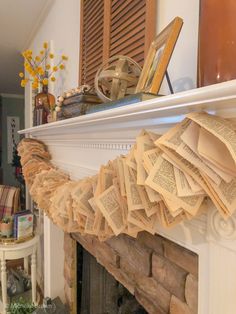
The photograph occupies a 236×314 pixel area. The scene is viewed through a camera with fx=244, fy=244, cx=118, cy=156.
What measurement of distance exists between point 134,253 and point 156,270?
115 mm

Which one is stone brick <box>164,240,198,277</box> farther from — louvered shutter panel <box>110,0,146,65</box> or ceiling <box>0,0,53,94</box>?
ceiling <box>0,0,53,94</box>

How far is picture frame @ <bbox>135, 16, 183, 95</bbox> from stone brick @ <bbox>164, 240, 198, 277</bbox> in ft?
1.34

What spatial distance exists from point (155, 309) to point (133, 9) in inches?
42.4

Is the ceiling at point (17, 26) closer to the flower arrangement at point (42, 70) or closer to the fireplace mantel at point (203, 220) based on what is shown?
the flower arrangement at point (42, 70)

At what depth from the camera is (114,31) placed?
111 cm

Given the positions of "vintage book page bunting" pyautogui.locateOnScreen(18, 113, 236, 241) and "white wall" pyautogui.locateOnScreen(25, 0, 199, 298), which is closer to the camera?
"vintage book page bunting" pyautogui.locateOnScreen(18, 113, 236, 241)

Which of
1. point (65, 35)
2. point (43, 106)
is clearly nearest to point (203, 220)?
point (43, 106)

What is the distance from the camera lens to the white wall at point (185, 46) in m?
0.71

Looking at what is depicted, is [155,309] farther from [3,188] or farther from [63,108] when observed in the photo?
[3,188]

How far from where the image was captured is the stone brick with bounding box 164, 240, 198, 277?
594mm

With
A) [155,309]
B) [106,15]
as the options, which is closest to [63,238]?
[155,309]

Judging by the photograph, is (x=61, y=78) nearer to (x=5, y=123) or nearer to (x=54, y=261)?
(x=54, y=261)

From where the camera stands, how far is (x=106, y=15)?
1.17m

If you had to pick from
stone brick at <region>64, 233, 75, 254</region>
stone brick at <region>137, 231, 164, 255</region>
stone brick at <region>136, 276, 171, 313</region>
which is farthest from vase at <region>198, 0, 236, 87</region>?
stone brick at <region>64, 233, 75, 254</region>
